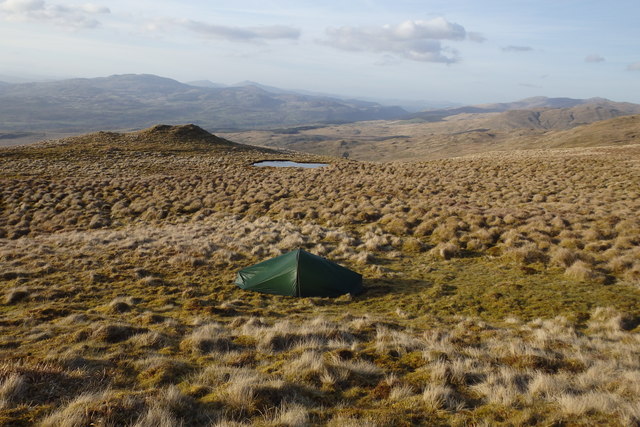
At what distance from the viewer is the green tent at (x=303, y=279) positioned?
42.6 feet

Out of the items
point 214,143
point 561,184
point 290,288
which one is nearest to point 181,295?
point 290,288

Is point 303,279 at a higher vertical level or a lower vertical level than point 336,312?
higher

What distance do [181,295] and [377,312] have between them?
24.0 feet

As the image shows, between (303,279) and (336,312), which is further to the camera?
(303,279)

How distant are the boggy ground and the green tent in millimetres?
477

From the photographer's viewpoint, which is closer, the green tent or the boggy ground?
the boggy ground

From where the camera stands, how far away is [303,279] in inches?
515

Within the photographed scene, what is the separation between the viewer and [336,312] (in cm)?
1157

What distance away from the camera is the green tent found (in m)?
13.0

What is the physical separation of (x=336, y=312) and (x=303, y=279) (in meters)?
2.08

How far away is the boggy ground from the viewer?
5570 millimetres

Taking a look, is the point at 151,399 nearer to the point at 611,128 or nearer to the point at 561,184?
the point at 561,184

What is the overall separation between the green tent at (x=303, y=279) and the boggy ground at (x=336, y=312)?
477 millimetres

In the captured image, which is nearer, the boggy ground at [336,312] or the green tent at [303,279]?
the boggy ground at [336,312]
